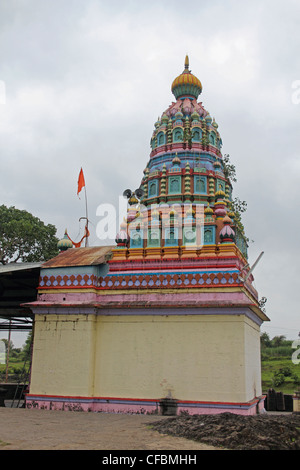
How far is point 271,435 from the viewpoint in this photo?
10.1m

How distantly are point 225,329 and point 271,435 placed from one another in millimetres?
6191

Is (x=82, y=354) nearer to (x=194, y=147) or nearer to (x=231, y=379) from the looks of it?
(x=231, y=379)

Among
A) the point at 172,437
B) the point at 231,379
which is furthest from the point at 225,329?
the point at 172,437

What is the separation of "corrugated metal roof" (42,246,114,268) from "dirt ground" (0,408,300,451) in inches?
252

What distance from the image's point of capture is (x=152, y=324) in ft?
56.1

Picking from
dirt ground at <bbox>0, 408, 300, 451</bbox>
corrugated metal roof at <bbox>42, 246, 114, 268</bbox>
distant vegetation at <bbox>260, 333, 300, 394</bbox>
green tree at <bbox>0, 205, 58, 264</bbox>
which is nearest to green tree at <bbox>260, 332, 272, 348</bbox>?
distant vegetation at <bbox>260, 333, 300, 394</bbox>

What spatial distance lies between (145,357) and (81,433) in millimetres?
5735

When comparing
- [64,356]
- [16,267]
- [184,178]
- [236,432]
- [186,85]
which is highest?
[186,85]

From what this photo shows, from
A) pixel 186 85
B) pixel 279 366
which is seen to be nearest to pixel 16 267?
pixel 186 85

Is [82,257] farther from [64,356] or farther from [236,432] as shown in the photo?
[236,432]

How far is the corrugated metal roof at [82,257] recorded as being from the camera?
60.4ft

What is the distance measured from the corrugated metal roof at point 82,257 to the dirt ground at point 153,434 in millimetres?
6409

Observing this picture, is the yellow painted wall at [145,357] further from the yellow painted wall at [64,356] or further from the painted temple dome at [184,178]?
the painted temple dome at [184,178]

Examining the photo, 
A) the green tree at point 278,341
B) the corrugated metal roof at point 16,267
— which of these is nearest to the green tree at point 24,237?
the corrugated metal roof at point 16,267
